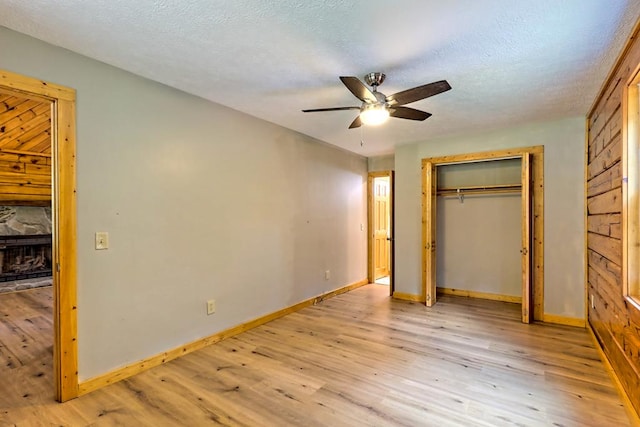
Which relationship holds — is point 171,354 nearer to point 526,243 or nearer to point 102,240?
point 102,240

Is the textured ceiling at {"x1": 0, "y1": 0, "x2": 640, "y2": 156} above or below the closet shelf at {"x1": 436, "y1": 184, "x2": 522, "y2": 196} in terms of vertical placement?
above

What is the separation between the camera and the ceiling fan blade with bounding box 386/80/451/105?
Answer: 2.12 m

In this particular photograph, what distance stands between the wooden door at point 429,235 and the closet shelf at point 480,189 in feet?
2.10

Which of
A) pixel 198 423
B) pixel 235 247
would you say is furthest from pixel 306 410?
pixel 235 247

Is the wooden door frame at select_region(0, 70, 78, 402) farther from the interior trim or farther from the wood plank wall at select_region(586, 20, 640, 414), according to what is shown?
the wood plank wall at select_region(586, 20, 640, 414)

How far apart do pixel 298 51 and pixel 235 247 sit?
2066 mm

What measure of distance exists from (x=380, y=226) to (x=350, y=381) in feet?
13.7

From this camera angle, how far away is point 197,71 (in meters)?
2.52

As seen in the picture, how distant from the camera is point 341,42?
2.08m

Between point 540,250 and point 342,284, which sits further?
point 342,284

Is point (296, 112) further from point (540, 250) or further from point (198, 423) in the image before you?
point (540, 250)

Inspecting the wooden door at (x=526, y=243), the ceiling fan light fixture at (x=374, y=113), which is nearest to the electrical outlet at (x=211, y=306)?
the ceiling fan light fixture at (x=374, y=113)

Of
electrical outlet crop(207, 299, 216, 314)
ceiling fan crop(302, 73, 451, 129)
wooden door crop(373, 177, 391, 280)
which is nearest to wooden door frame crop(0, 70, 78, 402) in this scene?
electrical outlet crop(207, 299, 216, 314)

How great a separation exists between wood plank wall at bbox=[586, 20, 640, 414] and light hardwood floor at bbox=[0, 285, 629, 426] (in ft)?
0.81
